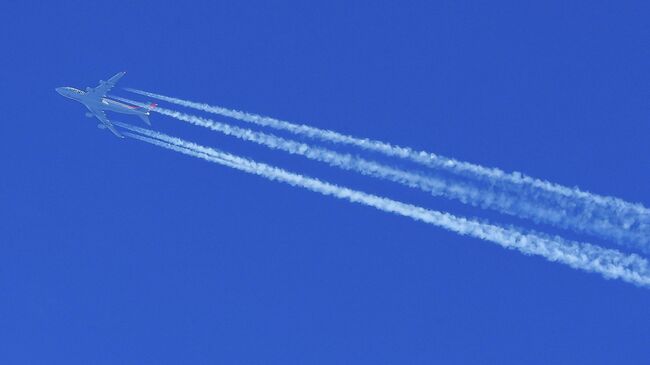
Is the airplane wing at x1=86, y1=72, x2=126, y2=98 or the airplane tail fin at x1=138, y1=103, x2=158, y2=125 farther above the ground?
the airplane wing at x1=86, y1=72, x2=126, y2=98

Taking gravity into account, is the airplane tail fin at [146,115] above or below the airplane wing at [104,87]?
below

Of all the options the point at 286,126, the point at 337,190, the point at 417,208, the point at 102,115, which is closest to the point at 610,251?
the point at 417,208

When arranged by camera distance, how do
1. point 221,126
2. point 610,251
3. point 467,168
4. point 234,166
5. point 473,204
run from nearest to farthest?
point 610,251 → point 473,204 → point 467,168 → point 234,166 → point 221,126

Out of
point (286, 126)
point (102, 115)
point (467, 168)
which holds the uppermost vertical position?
point (102, 115)

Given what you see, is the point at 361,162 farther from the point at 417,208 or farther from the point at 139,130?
the point at 139,130
